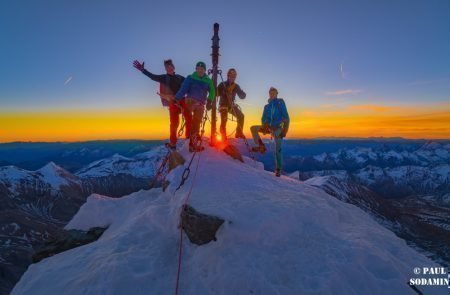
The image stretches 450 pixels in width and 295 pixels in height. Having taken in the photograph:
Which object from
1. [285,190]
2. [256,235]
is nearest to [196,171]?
[285,190]

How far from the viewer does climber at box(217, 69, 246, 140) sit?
17386 millimetres

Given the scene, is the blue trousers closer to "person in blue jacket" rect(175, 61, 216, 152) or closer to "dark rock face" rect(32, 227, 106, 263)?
"person in blue jacket" rect(175, 61, 216, 152)

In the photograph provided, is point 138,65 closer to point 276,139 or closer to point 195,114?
point 195,114

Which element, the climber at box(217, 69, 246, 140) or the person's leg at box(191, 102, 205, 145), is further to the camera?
the climber at box(217, 69, 246, 140)

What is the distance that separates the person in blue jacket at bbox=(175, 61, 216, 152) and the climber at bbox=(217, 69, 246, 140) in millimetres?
1807

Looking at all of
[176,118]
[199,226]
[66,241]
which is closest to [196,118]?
[176,118]

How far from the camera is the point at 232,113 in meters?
18.2

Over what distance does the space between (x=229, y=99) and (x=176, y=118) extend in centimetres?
329

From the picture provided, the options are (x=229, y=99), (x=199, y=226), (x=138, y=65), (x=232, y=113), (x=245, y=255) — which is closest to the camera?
(x=245, y=255)

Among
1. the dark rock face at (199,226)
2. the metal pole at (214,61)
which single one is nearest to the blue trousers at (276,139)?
the metal pole at (214,61)

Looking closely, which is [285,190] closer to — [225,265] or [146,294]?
[225,265]

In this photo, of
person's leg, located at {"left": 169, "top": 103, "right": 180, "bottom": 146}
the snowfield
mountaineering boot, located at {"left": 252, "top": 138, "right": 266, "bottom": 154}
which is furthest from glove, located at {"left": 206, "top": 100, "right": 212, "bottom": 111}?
the snowfield

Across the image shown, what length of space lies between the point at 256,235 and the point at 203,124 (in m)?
8.32

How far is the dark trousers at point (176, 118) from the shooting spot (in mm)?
15789
